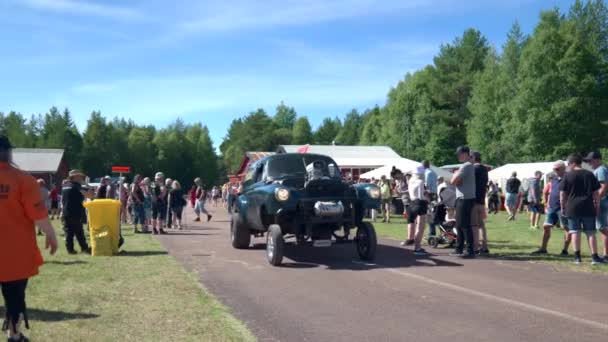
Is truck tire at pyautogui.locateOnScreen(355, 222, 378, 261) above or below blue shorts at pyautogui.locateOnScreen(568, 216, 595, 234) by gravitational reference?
below

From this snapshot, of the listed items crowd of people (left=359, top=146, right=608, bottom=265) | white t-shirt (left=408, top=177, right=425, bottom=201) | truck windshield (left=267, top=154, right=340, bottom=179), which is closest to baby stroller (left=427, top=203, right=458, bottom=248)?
crowd of people (left=359, top=146, right=608, bottom=265)

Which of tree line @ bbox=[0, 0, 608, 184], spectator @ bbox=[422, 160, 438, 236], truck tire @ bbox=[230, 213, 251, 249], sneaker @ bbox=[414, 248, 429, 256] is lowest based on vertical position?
sneaker @ bbox=[414, 248, 429, 256]

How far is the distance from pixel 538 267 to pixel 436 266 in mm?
1782

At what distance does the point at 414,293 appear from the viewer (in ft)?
24.6

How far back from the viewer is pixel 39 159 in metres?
62.6

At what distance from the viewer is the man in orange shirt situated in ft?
15.5

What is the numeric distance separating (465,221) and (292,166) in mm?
3801

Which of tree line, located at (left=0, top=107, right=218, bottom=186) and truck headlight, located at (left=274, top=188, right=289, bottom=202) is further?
tree line, located at (left=0, top=107, right=218, bottom=186)

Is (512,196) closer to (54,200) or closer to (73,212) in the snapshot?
(73,212)

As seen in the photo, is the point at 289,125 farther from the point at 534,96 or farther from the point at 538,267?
the point at 538,267

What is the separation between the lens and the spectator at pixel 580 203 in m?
9.76

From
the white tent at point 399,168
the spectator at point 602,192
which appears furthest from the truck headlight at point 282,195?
the white tent at point 399,168

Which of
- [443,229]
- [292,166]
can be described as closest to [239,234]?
[292,166]

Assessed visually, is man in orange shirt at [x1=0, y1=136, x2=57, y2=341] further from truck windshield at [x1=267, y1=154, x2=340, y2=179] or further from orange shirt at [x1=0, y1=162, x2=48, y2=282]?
truck windshield at [x1=267, y1=154, x2=340, y2=179]
